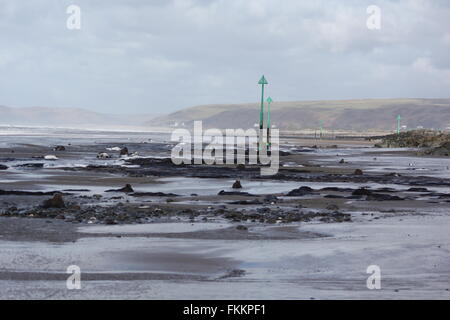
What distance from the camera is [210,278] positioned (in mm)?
9961

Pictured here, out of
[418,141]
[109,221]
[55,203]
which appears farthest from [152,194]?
[418,141]

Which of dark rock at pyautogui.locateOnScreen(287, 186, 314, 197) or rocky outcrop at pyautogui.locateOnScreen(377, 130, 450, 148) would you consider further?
rocky outcrop at pyautogui.locateOnScreen(377, 130, 450, 148)

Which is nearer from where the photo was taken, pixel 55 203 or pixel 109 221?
pixel 109 221

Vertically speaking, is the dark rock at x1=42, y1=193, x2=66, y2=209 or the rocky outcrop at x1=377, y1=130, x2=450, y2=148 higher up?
the rocky outcrop at x1=377, y1=130, x2=450, y2=148

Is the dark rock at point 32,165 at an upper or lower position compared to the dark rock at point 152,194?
upper

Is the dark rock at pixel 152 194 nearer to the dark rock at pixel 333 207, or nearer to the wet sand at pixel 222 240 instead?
the wet sand at pixel 222 240

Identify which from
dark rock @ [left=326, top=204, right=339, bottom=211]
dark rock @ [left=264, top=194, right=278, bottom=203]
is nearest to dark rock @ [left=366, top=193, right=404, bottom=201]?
dark rock @ [left=326, top=204, right=339, bottom=211]

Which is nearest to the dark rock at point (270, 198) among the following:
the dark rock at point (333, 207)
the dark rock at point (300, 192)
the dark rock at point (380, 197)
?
the dark rock at point (300, 192)

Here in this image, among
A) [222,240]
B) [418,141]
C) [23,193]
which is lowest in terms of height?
[222,240]

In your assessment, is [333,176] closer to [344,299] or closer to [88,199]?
[88,199]

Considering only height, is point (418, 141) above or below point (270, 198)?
above

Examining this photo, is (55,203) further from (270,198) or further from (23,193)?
(270,198)

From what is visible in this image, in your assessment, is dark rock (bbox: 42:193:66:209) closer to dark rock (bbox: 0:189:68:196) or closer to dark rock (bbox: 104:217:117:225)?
dark rock (bbox: 104:217:117:225)
